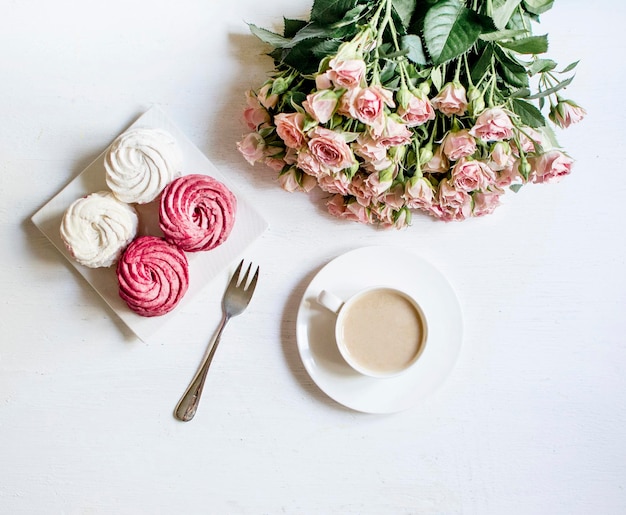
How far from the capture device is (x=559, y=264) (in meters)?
1.17

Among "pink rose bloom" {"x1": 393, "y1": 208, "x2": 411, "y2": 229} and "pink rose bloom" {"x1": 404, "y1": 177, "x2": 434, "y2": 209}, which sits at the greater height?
"pink rose bloom" {"x1": 404, "y1": 177, "x2": 434, "y2": 209}

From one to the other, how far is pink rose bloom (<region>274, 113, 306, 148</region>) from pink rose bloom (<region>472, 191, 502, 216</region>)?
0.33 meters

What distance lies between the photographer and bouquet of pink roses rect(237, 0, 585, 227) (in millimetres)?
822

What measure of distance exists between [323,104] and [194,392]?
2.10 feet

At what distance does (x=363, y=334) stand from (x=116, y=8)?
798 millimetres

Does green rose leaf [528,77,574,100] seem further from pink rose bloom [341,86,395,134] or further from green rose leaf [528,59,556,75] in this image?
pink rose bloom [341,86,395,134]

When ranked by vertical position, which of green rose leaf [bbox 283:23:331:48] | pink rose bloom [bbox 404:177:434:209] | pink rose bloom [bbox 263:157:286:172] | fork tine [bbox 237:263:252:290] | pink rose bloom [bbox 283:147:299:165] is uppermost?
green rose leaf [bbox 283:23:331:48]

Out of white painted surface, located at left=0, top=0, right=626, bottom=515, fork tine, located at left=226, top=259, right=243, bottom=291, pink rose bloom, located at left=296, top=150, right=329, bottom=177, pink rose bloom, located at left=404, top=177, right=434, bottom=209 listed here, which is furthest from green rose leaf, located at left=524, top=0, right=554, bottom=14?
fork tine, located at left=226, top=259, right=243, bottom=291

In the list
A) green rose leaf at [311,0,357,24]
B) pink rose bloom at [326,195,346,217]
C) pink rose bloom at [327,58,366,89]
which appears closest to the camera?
pink rose bloom at [327,58,366,89]

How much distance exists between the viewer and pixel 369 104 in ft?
2.55

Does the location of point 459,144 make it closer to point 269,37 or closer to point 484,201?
point 484,201

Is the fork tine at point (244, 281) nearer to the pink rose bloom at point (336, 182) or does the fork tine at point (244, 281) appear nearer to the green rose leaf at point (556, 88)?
the pink rose bloom at point (336, 182)

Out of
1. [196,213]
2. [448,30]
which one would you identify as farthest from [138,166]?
[448,30]

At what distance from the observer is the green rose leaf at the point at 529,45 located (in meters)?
0.83
